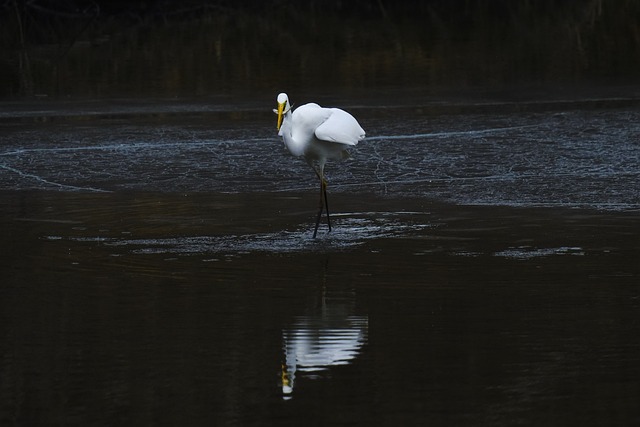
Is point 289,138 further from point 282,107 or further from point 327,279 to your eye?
point 327,279

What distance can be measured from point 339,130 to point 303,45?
42.5 ft

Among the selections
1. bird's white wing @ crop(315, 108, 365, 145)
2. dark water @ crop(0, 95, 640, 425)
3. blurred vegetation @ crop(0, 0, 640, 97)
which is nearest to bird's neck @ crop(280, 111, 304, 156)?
bird's white wing @ crop(315, 108, 365, 145)

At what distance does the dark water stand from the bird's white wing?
592 millimetres

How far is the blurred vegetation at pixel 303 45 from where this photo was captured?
18391 mm

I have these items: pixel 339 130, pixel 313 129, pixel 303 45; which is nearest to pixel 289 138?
pixel 313 129

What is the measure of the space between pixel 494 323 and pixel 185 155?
668cm

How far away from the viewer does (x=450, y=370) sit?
596cm

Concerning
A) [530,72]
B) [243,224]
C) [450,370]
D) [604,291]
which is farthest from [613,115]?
[450,370]

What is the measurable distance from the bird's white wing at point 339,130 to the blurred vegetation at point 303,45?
297 inches

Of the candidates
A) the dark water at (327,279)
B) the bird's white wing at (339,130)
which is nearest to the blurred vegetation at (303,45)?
the dark water at (327,279)

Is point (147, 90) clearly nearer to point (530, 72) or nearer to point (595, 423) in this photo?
point (530, 72)

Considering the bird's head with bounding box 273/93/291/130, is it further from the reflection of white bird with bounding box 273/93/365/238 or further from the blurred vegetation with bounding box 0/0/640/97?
the blurred vegetation with bounding box 0/0/640/97

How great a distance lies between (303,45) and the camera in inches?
893

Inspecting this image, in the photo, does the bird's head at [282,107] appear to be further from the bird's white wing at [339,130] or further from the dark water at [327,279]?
the dark water at [327,279]
